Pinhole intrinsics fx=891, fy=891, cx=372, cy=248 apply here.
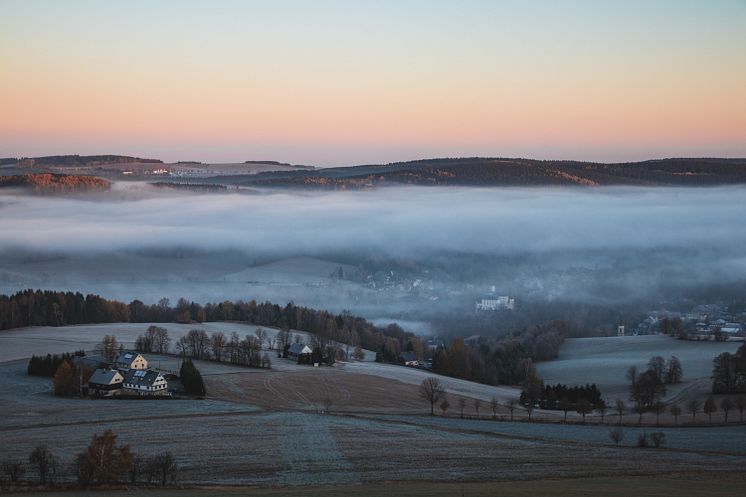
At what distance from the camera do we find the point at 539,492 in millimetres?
38500

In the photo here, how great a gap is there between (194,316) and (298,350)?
39812 mm

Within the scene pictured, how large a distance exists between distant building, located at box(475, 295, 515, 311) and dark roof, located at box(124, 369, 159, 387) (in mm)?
117419

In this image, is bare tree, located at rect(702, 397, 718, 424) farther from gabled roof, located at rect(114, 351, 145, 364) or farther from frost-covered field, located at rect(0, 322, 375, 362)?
frost-covered field, located at rect(0, 322, 375, 362)

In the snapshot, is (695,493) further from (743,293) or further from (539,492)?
A: (743,293)

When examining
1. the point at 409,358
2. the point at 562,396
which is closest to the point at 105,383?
the point at 562,396

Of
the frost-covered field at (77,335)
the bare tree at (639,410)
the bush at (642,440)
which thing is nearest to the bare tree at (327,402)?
the bush at (642,440)

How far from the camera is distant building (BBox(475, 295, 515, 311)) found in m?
186

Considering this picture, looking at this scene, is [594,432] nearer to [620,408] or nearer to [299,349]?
[620,408]

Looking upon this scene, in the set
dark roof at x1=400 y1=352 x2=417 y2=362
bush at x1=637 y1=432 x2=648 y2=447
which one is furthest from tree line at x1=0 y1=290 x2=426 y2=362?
bush at x1=637 y1=432 x2=648 y2=447

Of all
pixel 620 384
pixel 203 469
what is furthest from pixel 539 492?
pixel 620 384

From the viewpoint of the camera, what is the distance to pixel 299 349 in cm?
10231

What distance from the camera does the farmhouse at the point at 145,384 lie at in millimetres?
74875

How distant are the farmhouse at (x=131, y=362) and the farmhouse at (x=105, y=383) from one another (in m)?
7.19

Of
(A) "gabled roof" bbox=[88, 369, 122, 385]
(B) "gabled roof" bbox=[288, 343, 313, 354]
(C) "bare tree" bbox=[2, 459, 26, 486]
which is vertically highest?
(C) "bare tree" bbox=[2, 459, 26, 486]
